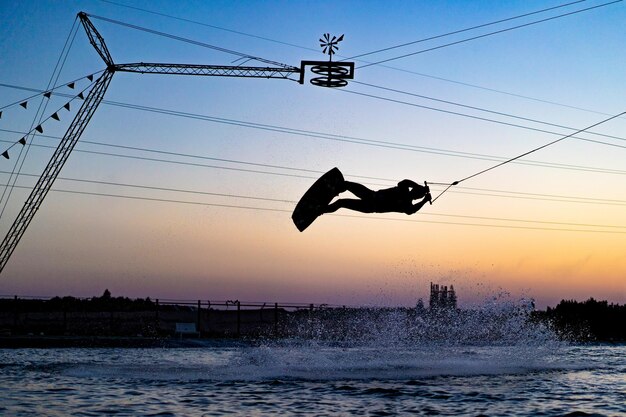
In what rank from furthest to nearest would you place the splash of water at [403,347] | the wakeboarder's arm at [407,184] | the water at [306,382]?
the splash of water at [403,347] < the wakeboarder's arm at [407,184] < the water at [306,382]

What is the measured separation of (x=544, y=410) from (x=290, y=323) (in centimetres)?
4413

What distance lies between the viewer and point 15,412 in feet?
61.8

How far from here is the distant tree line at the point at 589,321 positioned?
79000mm

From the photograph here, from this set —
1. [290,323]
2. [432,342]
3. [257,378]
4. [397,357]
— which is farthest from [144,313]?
[257,378]

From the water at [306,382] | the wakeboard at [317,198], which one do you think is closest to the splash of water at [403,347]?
the water at [306,382]

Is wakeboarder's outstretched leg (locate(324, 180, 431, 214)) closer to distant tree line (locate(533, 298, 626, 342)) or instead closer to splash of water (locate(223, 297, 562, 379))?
splash of water (locate(223, 297, 562, 379))

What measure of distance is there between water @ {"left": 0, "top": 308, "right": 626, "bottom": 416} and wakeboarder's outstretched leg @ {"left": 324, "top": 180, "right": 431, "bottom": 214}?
5.89 m

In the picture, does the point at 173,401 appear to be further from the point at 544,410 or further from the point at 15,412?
the point at 544,410

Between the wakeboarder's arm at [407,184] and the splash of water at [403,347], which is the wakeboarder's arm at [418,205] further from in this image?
the splash of water at [403,347]

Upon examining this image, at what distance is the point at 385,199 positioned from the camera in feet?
70.4

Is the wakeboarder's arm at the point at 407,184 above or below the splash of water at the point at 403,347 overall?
above

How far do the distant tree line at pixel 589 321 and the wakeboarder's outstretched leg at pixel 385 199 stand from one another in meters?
59.8

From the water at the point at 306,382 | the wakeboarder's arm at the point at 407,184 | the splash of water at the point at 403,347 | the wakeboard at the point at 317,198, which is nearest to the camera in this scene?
the water at the point at 306,382

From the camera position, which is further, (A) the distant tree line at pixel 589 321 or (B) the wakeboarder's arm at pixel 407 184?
(A) the distant tree line at pixel 589 321
